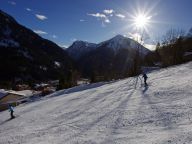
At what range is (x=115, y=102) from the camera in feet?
81.8

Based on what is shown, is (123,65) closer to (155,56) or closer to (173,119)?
(155,56)

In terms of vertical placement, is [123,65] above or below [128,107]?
above

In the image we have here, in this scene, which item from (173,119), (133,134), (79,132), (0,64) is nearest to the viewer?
(133,134)

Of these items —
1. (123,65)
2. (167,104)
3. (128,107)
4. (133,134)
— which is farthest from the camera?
(123,65)

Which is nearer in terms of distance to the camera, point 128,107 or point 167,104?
point 167,104

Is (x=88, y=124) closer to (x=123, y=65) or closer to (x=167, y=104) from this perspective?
(x=167, y=104)

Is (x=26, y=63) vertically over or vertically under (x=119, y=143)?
over

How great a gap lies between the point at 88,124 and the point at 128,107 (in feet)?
14.0

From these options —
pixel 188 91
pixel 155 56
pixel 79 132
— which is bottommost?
pixel 79 132

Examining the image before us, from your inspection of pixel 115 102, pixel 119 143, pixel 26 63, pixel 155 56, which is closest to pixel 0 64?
pixel 26 63

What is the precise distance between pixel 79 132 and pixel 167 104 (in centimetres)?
700

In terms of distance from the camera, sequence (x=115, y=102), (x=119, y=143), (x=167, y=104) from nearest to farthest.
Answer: (x=119, y=143) < (x=167, y=104) < (x=115, y=102)

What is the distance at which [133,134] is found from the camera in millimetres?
14297

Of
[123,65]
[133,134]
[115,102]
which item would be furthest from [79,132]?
[123,65]
